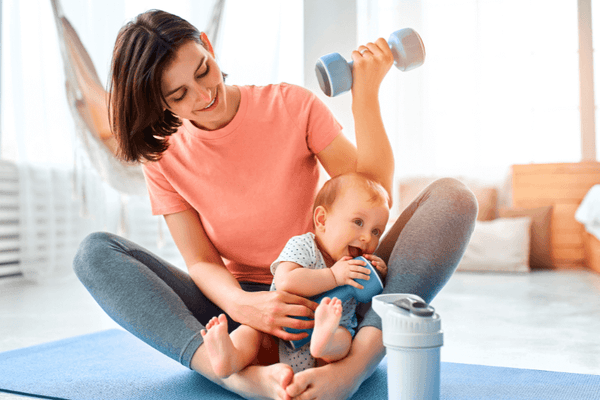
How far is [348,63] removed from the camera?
3.45 ft

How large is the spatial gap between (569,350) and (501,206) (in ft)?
8.14

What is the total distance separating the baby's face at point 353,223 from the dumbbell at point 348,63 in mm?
204

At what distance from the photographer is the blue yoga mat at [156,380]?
96 centimetres

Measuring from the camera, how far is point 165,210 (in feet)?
3.68

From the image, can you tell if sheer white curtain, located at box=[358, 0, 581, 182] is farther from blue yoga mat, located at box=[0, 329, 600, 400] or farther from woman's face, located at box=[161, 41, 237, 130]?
woman's face, located at box=[161, 41, 237, 130]

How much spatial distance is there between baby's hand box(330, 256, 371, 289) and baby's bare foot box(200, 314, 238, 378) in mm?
202

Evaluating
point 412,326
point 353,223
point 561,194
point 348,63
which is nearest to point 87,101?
point 348,63

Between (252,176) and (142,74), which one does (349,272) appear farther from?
(142,74)

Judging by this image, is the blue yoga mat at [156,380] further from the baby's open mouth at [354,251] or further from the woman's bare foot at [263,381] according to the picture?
the baby's open mouth at [354,251]

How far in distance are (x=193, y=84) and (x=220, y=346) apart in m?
0.45

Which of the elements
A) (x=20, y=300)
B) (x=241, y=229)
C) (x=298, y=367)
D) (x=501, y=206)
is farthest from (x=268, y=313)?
(x=501, y=206)

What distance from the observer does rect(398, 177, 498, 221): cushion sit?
141 inches

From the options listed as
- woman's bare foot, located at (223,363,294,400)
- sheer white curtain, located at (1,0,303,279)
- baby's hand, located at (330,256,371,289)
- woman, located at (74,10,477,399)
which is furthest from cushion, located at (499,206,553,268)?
woman's bare foot, located at (223,363,294,400)

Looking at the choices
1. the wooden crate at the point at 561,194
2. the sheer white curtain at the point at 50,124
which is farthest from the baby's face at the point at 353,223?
the wooden crate at the point at 561,194
